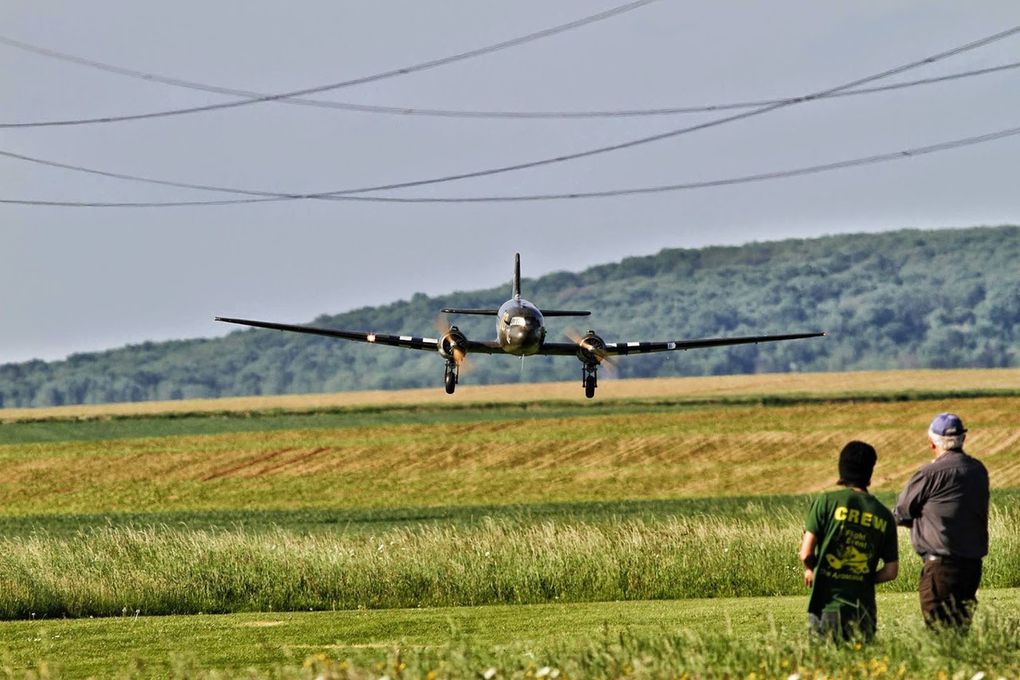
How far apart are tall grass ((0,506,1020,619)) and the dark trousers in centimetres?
1385

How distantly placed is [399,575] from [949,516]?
18.1m

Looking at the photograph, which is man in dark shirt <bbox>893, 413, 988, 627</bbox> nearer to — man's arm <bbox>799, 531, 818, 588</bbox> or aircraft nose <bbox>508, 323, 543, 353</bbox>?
man's arm <bbox>799, 531, 818, 588</bbox>

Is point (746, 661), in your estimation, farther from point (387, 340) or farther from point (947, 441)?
point (387, 340)

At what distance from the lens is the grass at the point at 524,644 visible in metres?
15.4

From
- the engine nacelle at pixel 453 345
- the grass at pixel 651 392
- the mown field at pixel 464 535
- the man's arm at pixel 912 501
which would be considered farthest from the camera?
the grass at pixel 651 392

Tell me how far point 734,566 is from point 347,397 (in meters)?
160

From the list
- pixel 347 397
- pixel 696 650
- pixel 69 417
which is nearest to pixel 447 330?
pixel 696 650

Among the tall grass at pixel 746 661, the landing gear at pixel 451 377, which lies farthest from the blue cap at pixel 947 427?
the landing gear at pixel 451 377

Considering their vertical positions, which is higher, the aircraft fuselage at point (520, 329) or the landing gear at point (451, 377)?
the aircraft fuselage at point (520, 329)

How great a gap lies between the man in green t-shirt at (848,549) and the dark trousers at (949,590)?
1.20 meters

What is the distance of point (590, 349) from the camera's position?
39125 mm

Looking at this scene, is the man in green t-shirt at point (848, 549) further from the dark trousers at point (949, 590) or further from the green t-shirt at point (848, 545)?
the dark trousers at point (949, 590)

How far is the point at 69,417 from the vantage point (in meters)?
147

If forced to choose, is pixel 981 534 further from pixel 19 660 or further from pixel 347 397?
pixel 347 397
